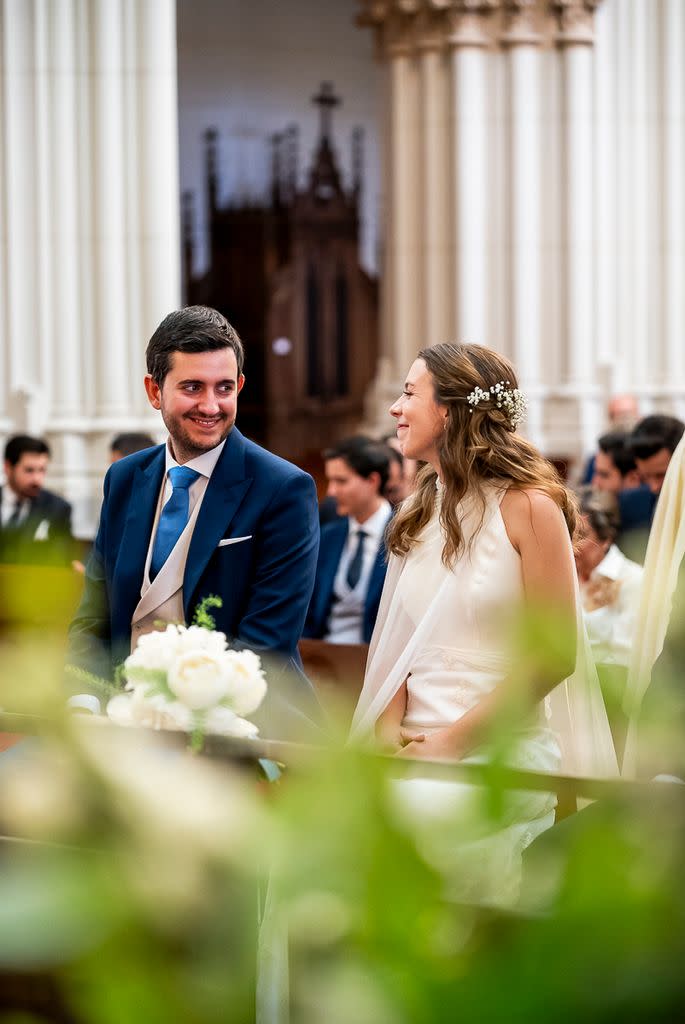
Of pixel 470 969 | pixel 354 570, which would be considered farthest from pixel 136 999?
pixel 354 570

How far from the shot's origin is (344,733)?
807mm

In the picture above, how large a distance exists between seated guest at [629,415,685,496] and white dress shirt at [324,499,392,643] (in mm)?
1194

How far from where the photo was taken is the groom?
2904 millimetres

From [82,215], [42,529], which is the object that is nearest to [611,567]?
[42,529]

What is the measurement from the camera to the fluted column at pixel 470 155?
1198 centimetres

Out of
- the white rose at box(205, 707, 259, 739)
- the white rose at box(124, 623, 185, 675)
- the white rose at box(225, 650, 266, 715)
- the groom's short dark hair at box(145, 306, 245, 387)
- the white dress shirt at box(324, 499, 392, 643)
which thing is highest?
the groom's short dark hair at box(145, 306, 245, 387)

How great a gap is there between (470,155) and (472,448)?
9411 millimetres

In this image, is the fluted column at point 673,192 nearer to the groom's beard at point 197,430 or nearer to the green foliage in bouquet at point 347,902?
the groom's beard at point 197,430

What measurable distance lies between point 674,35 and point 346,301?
262 inches

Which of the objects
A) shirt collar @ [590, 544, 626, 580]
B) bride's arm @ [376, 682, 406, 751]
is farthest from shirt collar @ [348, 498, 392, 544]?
bride's arm @ [376, 682, 406, 751]

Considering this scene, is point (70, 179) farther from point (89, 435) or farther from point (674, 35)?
point (674, 35)

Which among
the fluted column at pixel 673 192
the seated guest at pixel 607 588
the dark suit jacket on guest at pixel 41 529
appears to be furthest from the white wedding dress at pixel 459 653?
the fluted column at pixel 673 192

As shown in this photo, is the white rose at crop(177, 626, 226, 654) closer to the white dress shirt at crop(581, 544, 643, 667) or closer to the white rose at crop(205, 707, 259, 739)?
the white rose at crop(205, 707, 259, 739)

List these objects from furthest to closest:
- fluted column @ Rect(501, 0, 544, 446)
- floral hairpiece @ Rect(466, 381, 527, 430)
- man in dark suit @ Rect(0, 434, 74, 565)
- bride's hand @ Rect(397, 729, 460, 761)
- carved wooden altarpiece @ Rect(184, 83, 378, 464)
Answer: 1. carved wooden altarpiece @ Rect(184, 83, 378, 464)
2. fluted column @ Rect(501, 0, 544, 446)
3. man in dark suit @ Rect(0, 434, 74, 565)
4. floral hairpiece @ Rect(466, 381, 527, 430)
5. bride's hand @ Rect(397, 729, 460, 761)
